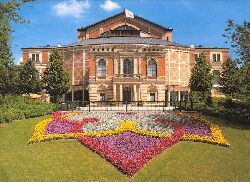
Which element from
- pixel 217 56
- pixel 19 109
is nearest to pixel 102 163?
pixel 19 109

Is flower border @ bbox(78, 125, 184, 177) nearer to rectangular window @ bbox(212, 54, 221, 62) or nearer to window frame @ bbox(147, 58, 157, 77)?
window frame @ bbox(147, 58, 157, 77)

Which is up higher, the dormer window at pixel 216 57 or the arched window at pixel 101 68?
the dormer window at pixel 216 57

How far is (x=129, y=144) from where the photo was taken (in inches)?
902

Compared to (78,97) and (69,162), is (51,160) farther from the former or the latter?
(78,97)

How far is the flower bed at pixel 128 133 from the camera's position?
21203mm

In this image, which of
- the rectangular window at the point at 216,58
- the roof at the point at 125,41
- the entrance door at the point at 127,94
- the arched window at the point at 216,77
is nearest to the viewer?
the entrance door at the point at 127,94

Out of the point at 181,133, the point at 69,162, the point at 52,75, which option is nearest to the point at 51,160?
the point at 69,162

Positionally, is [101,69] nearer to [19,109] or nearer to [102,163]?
[19,109]

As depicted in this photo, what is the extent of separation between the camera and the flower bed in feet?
69.6

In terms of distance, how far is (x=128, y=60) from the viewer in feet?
177

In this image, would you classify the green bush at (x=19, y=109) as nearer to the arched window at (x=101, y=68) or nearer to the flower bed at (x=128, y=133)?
the flower bed at (x=128, y=133)

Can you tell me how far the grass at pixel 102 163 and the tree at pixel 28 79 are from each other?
121 ft

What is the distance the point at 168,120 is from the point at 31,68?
37.0 metres

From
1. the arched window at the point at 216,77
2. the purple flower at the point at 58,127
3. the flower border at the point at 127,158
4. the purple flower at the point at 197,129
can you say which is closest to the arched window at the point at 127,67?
the arched window at the point at 216,77
